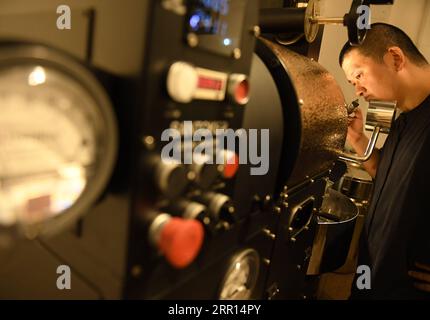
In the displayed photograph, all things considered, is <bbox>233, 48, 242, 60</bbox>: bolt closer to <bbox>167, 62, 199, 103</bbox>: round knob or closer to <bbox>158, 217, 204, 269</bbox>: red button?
<bbox>167, 62, 199, 103</bbox>: round knob

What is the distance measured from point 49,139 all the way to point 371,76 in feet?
4.42

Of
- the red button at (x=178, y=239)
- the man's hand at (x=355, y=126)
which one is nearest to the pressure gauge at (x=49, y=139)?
the red button at (x=178, y=239)

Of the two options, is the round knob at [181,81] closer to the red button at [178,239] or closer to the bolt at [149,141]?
the bolt at [149,141]

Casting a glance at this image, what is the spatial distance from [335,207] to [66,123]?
5.03 ft

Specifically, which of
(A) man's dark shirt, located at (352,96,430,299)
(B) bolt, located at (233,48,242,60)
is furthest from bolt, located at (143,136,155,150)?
(A) man's dark shirt, located at (352,96,430,299)

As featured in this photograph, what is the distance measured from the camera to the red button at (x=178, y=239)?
392mm

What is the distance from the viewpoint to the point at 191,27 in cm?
40

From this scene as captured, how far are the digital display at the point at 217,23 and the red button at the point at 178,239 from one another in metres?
0.26

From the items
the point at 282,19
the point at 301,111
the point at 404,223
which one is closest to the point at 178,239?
the point at 301,111

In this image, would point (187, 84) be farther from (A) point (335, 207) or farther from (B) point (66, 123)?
(A) point (335, 207)

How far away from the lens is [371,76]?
4.22 ft

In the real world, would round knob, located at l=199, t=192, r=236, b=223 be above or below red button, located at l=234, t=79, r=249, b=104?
below

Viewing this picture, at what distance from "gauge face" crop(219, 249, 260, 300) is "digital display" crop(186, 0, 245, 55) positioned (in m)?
0.43

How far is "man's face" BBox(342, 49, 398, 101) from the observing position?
1.27 metres
